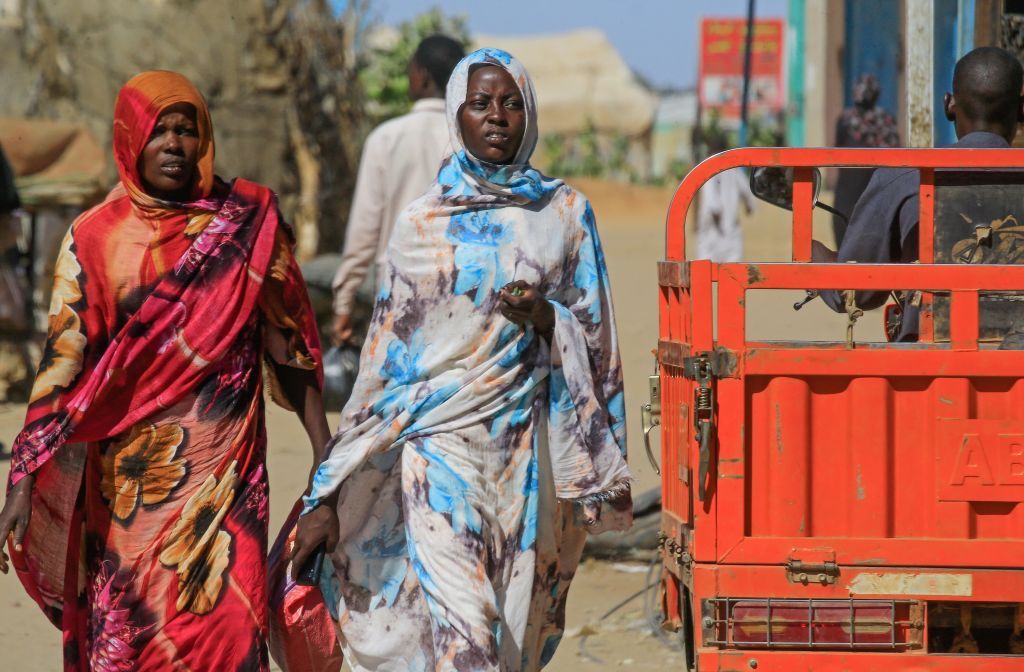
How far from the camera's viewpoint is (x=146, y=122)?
3.85m

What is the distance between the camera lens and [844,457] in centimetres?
322

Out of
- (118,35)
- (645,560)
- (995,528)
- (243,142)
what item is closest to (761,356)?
(995,528)

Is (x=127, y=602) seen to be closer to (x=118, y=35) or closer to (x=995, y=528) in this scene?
(x=995, y=528)

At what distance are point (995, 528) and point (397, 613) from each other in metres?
1.44

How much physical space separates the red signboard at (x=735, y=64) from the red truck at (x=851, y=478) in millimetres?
31152

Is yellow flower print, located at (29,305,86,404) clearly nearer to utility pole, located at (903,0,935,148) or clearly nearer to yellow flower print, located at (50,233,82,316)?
yellow flower print, located at (50,233,82,316)

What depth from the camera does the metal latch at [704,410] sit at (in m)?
3.19

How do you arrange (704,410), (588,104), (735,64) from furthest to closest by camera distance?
(588,104)
(735,64)
(704,410)

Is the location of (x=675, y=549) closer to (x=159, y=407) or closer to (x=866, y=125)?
(x=159, y=407)

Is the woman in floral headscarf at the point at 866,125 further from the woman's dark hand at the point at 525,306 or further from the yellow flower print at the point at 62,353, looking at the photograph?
the yellow flower print at the point at 62,353

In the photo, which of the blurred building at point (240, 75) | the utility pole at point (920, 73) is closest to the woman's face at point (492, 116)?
the utility pole at point (920, 73)

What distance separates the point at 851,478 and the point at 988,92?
5.08ft

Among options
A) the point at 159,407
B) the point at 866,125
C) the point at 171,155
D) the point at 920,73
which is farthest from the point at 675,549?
the point at 866,125

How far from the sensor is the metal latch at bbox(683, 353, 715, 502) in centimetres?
319
